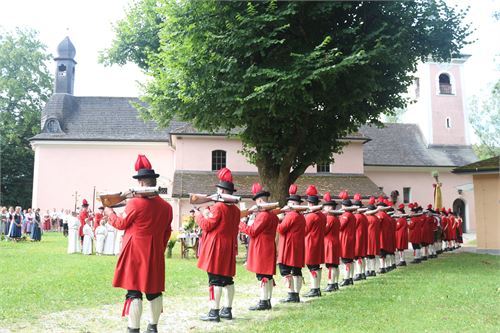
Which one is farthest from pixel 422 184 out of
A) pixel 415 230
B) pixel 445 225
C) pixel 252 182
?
pixel 415 230

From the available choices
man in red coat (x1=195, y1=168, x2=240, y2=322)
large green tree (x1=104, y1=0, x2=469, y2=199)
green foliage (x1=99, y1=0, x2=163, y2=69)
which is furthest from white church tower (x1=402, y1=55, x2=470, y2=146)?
man in red coat (x1=195, y1=168, x2=240, y2=322)

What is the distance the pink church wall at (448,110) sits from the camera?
141 feet

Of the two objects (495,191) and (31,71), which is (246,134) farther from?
(31,71)

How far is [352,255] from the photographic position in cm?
1244

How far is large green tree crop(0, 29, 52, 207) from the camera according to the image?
4606 centimetres

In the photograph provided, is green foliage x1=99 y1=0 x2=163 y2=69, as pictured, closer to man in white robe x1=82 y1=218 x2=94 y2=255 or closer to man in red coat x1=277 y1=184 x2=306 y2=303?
man in white robe x1=82 y1=218 x2=94 y2=255

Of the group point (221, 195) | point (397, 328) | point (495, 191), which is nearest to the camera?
point (397, 328)

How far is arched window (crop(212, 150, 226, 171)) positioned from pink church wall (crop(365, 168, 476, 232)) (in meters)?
13.9

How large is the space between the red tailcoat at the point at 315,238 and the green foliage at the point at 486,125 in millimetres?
51460

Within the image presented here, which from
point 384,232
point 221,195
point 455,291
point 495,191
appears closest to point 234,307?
point 221,195

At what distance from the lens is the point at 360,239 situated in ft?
43.5

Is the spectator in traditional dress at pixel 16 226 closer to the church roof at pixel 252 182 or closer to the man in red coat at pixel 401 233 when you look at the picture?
the church roof at pixel 252 182

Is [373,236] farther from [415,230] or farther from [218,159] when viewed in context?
[218,159]

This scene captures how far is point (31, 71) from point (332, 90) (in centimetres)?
3928
